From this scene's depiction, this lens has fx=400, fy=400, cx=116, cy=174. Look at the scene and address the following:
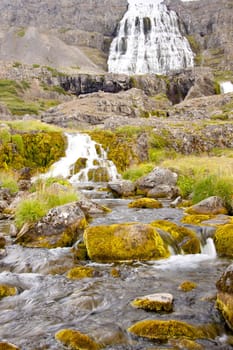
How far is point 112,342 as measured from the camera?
6.35m

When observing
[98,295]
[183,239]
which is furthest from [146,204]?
[98,295]

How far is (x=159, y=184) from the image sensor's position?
2112cm

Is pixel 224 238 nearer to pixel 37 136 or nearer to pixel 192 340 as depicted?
pixel 192 340

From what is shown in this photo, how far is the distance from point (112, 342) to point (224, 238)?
5.62 meters

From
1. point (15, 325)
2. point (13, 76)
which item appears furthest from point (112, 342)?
point (13, 76)

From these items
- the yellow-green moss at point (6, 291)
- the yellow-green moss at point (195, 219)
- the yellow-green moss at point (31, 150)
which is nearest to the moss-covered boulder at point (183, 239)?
the yellow-green moss at point (195, 219)

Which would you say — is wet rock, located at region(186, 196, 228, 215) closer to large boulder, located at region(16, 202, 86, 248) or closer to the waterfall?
large boulder, located at region(16, 202, 86, 248)

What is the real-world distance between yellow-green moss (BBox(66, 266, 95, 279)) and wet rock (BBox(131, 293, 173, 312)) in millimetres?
1836

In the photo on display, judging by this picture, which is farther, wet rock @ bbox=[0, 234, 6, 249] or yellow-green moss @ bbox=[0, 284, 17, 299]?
wet rock @ bbox=[0, 234, 6, 249]

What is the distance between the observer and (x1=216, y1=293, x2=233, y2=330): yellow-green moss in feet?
21.4

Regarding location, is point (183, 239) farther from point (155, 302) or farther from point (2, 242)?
point (2, 242)

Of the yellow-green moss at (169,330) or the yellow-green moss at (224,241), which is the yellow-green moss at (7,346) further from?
the yellow-green moss at (224,241)

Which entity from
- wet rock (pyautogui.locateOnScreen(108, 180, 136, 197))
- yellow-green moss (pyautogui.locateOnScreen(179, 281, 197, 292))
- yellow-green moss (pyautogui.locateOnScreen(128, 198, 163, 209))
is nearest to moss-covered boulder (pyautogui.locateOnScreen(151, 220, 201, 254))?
yellow-green moss (pyautogui.locateOnScreen(179, 281, 197, 292))

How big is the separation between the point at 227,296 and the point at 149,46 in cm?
14128
